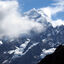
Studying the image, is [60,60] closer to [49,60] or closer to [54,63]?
[54,63]

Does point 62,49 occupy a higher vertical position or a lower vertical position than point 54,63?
higher

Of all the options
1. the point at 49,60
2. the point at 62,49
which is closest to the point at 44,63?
the point at 49,60

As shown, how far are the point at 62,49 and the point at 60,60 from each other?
14429 millimetres

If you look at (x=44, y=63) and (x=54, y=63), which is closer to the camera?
(x=54, y=63)

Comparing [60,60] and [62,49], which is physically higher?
[62,49]

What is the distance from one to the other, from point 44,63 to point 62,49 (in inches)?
484

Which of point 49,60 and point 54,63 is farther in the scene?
point 49,60

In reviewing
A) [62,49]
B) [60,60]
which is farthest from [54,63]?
[62,49]

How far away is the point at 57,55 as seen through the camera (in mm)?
131125

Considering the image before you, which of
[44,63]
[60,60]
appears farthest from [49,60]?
[60,60]

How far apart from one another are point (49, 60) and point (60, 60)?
39.6 ft

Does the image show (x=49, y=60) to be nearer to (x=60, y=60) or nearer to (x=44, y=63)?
(x=44, y=63)

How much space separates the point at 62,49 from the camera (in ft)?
448

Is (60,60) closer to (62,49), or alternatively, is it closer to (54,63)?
(54,63)
